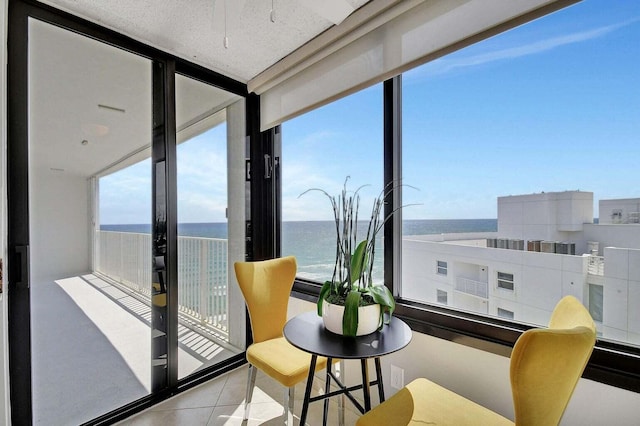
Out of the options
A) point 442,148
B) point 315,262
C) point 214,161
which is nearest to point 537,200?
point 442,148

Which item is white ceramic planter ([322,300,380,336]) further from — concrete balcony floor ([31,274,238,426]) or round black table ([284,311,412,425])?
concrete balcony floor ([31,274,238,426])

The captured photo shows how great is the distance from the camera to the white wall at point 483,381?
114cm

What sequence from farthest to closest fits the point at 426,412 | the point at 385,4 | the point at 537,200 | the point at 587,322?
the point at 385,4
the point at 537,200
the point at 426,412
the point at 587,322

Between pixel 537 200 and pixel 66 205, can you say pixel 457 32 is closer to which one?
pixel 537 200

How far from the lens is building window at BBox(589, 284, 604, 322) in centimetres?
124

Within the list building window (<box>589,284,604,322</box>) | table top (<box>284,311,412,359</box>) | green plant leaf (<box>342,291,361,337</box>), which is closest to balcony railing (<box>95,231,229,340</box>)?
table top (<box>284,311,412,359</box>)

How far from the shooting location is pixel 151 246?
2111 mm

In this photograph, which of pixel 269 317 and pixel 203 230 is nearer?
pixel 269 317

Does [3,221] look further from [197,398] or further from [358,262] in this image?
[358,262]

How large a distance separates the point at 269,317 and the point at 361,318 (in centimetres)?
82

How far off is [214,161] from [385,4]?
1731mm

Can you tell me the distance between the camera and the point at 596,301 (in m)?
1.26

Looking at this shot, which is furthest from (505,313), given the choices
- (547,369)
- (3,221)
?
(3,221)

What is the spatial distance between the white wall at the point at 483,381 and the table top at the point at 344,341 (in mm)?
300
